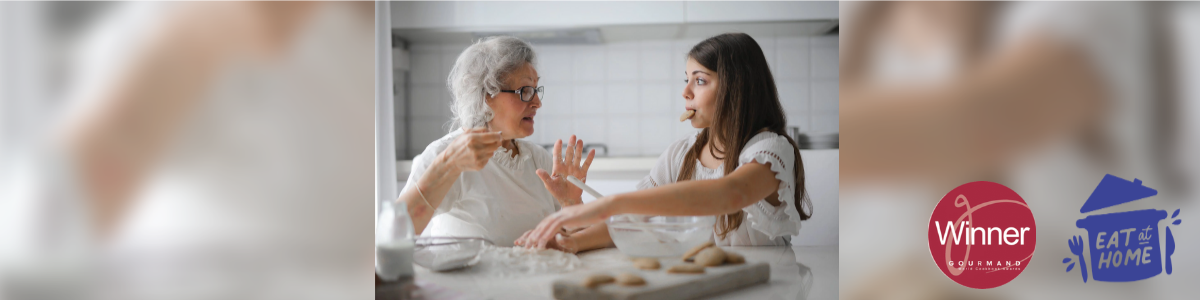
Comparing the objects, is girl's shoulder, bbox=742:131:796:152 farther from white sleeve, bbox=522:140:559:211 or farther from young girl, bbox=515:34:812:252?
white sleeve, bbox=522:140:559:211

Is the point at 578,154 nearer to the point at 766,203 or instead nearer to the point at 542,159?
the point at 542,159

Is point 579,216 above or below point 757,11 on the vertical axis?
below

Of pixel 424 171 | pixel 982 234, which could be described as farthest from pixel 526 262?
→ pixel 982 234

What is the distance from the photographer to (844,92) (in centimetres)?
42

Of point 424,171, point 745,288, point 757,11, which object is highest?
point 757,11

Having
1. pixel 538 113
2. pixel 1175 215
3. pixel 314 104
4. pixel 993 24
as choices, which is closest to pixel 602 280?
pixel 538 113

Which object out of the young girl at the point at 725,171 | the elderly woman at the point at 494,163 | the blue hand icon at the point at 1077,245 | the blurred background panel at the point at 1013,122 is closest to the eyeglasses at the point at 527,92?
the elderly woman at the point at 494,163

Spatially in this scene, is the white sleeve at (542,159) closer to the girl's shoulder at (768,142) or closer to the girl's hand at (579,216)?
the girl's hand at (579,216)

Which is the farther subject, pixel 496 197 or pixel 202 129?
pixel 496 197

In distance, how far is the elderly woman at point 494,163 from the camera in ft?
1.57

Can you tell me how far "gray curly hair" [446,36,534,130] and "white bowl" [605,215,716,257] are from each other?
170 mm

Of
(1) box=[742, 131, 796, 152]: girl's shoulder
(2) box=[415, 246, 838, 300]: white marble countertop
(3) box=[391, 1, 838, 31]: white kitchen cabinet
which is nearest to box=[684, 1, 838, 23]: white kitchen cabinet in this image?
(3) box=[391, 1, 838, 31]: white kitchen cabinet

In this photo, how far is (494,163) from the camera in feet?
1.65

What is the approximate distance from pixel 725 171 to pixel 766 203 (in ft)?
0.16
